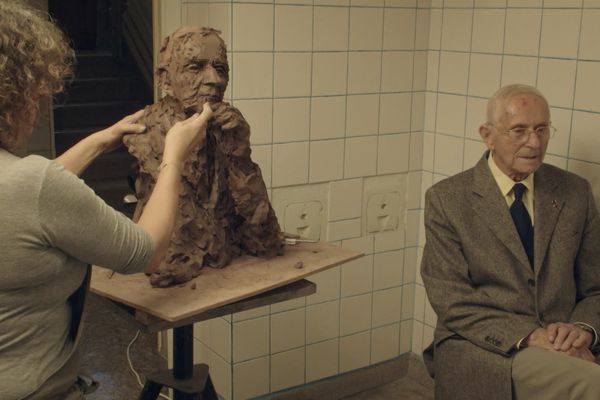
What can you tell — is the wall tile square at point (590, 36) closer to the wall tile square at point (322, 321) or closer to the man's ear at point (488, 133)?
the man's ear at point (488, 133)

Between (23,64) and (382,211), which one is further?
(382,211)

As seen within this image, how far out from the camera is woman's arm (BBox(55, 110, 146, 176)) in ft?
6.02

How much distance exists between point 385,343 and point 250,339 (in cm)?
70

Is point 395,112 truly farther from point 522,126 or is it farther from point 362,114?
point 522,126

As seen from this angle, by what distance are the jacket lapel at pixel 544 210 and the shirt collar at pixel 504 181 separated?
0.02 meters

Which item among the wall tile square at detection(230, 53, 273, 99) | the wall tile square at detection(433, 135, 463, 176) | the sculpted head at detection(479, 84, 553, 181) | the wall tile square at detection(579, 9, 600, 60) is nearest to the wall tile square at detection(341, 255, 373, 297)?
the wall tile square at detection(433, 135, 463, 176)

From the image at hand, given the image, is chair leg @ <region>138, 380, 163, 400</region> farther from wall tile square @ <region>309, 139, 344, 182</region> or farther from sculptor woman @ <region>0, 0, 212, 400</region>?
wall tile square @ <region>309, 139, 344, 182</region>

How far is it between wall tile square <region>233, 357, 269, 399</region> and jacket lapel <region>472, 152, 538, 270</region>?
106cm

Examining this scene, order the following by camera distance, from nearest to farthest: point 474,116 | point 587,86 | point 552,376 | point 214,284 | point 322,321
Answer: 1. point 214,284
2. point 552,376
3. point 587,86
4. point 474,116
5. point 322,321

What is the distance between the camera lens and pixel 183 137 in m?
1.71

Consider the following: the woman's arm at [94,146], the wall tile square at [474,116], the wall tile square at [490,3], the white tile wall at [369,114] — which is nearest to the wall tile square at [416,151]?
the white tile wall at [369,114]

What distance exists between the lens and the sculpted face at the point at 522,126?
2.26 metres

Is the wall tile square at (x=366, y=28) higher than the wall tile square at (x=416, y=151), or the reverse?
the wall tile square at (x=366, y=28)

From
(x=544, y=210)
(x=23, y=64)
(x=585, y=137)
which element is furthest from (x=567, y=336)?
(x=23, y=64)
